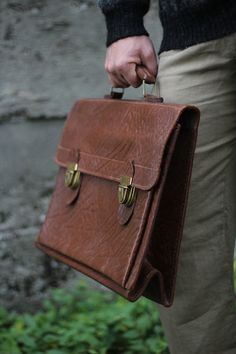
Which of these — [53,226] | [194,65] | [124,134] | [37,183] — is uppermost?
[194,65]

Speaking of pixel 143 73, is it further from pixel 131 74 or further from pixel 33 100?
pixel 33 100

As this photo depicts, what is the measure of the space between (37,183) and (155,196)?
1.37 m

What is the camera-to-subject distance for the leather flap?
5.55 ft

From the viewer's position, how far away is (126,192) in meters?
1.74

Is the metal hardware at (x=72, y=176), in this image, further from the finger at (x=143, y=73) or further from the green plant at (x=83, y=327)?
the green plant at (x=83, y=327)

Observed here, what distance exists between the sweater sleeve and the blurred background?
1005 millimetres

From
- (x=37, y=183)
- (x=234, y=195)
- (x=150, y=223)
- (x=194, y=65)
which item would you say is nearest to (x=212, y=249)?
(x=234, y=195)

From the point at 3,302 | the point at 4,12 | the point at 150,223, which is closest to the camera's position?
the point at 150,223

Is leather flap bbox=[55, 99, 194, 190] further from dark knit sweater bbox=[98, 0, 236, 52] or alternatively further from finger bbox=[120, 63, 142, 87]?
dark knit sweater bbox=[98, 0, 236, 52]

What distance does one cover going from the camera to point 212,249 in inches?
73.4

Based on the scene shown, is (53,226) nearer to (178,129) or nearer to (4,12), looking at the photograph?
(178,129)

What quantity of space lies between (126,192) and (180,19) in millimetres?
384

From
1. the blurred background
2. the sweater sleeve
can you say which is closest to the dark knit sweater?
the sweater sleeve

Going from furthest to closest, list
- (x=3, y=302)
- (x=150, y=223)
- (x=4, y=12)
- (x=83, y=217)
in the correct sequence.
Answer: (x=3, y=302) → (x=4, y=12) → (x=83, y=217) → (x=150, y=223)
